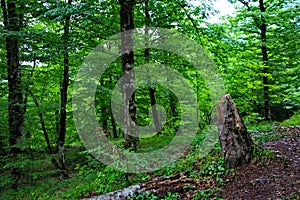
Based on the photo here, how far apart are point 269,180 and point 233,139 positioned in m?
0.95

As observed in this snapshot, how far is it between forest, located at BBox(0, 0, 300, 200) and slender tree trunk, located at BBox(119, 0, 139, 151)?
0.02m

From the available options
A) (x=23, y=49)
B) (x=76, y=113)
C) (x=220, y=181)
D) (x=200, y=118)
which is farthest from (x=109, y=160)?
(x=76, y=113)

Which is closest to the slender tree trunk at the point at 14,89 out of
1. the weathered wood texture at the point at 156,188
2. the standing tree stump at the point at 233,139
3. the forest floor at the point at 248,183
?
the weathered wood texture at the point at 156,188

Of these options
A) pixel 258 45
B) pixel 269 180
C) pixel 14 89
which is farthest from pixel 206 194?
pixel 258 45

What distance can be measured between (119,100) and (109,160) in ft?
18.8

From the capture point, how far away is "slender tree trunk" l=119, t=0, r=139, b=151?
555 cm

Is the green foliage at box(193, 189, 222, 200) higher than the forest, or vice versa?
the forest

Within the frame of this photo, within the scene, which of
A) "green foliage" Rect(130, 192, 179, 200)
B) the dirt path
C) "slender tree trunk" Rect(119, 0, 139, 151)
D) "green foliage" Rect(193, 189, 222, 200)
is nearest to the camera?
the dirt path

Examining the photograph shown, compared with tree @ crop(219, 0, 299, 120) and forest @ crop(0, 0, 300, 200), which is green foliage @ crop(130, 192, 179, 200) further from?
tree @ crop(219, 0, 299, 120)

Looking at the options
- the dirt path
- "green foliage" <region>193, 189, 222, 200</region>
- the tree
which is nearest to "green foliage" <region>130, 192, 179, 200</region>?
"green foliage" <region>193, 189, 222, 200</region>

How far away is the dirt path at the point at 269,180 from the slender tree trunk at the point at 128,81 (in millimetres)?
2285

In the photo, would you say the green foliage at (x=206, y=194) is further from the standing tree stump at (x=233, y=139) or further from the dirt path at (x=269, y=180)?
the standing tree stump at (x=233, y=139)

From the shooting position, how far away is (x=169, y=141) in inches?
285

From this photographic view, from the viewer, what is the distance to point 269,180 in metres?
4.01
